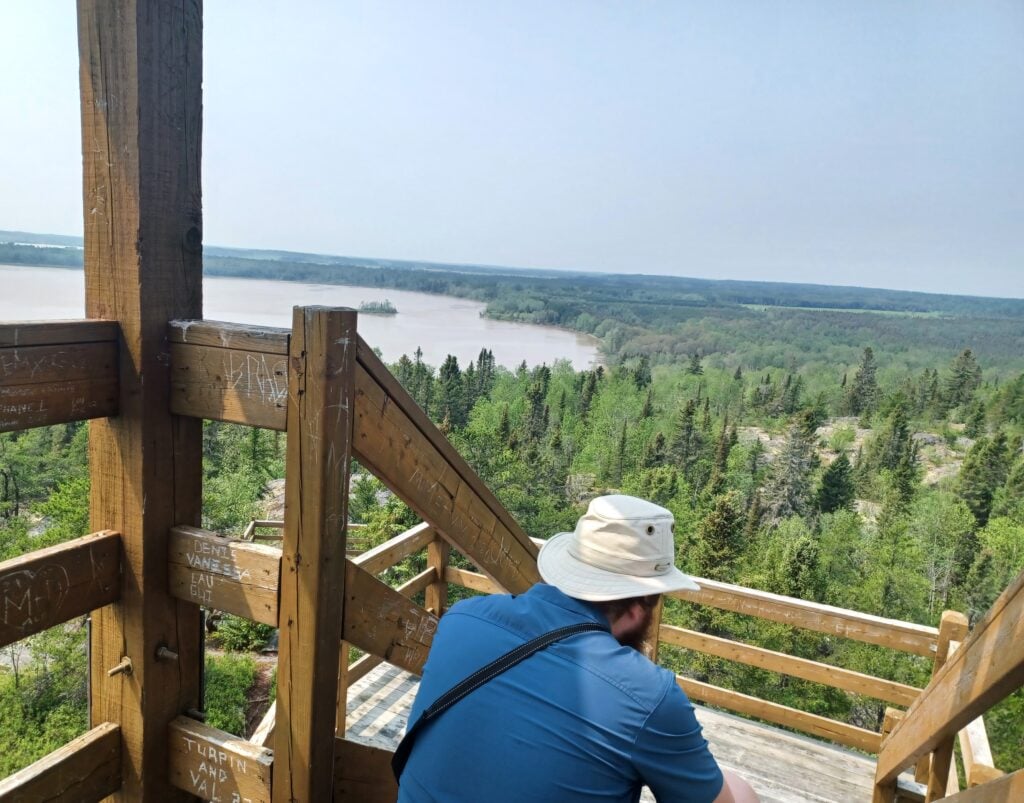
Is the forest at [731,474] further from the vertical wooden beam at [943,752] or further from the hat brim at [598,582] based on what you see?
the hat brim at [598,582]

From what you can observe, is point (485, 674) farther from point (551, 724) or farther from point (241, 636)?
point (241, 636)

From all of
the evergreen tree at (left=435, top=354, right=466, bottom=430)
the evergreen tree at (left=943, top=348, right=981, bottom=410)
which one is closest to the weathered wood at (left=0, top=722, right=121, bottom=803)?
the evergreen tree at (left=435, top=354, right=466, bottom=430)

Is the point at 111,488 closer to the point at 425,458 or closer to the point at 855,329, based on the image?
the point at 425,458

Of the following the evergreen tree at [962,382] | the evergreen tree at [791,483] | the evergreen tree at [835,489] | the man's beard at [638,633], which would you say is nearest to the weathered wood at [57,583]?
the man's beard at [638,633]

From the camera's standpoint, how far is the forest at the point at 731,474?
3300 centimetres

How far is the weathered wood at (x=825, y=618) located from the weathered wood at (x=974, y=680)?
6.62ft

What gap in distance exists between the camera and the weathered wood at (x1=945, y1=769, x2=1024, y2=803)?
90 cm

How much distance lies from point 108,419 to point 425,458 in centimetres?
54

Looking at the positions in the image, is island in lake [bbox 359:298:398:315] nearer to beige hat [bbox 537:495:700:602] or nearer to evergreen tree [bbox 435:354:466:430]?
evergreen tree [bbox 435:354:466:430]

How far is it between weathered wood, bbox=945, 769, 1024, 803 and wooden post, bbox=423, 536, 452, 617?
284cm

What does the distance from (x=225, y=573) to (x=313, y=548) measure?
0.69 ft

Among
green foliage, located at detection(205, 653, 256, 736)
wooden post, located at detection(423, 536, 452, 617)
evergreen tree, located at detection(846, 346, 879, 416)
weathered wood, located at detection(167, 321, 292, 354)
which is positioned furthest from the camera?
evergreen tree, located at detection(846, 346, 879, 416)

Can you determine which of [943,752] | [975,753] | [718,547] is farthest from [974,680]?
[718,547]

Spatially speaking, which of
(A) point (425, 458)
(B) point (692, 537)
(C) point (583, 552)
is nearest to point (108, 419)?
(A) point (425, 458)
